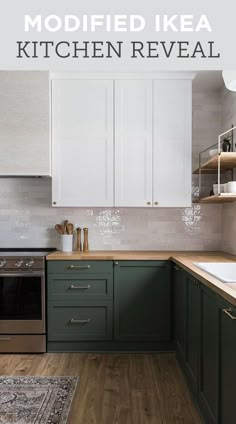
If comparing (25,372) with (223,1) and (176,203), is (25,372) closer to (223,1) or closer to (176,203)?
(176,203)

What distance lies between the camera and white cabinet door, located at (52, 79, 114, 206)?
322 cm

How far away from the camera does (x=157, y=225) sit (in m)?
3.55

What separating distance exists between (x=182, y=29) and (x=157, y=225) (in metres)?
1.99

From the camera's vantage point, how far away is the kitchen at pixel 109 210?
9.77ft

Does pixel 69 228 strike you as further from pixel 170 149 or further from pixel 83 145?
pixel 170 149

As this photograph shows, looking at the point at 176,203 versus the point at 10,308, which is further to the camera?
the point at 176,203

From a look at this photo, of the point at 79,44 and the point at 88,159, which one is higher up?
the point at 79,44

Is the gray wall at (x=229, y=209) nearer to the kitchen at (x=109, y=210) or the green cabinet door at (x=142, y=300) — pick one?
the kitchen at (x=109, y=210)

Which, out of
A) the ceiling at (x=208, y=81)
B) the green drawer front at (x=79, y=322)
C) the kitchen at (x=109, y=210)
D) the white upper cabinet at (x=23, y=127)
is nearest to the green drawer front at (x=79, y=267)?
the kitchen at (x=109, y=210)

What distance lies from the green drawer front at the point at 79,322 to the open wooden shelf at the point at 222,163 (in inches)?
59.3

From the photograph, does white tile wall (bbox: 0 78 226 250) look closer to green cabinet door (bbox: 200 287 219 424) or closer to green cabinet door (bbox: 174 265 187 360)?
green cabinet door (bbox: 174 265 187 360)

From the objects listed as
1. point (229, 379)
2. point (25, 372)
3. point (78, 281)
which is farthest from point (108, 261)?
point (229, 379)

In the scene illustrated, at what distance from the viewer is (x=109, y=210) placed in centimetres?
354

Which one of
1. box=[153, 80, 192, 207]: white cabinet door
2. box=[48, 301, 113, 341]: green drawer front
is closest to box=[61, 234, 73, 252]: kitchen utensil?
box=[48, 301, 113, 341]: green drawer front
